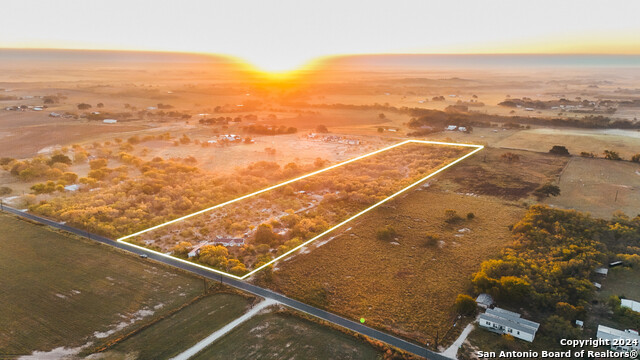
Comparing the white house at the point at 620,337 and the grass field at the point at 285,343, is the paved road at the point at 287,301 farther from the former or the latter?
the white house at the point at 620,337

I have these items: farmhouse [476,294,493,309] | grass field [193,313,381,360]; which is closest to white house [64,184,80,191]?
grass field [193,313,381,360]

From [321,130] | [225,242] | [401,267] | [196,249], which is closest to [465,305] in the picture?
[401,267]

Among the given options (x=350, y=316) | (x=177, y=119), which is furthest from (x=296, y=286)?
(x=177, y=119)

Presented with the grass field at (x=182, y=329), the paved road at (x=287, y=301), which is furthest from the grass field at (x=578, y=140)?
the grass field at (x=182, y=329)

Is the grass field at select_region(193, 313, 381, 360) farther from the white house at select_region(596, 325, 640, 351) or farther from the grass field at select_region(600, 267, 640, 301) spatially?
the grass field at select_region(600, 267, 640, 301)

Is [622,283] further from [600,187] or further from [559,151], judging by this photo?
[559,151]
